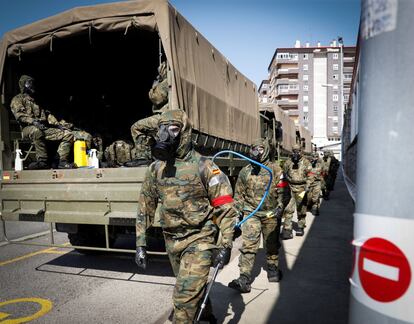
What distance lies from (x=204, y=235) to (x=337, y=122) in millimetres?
72270

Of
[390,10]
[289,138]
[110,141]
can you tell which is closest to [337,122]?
[289,138]

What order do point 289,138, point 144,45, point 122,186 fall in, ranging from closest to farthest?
point 122,186 → point 144,45 → point 289,138

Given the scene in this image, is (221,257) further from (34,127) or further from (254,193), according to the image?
(34,127)

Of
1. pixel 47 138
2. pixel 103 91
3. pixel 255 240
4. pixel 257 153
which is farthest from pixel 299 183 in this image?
pixel 47 138

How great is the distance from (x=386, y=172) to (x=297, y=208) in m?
6.69

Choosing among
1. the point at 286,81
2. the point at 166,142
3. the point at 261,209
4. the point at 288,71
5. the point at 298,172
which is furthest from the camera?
the point at 286,81

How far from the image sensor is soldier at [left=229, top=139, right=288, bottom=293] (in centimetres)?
428

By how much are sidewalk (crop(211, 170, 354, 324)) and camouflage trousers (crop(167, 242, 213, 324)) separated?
102 cm

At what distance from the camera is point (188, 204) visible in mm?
2777

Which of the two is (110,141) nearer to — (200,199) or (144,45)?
(144,45)

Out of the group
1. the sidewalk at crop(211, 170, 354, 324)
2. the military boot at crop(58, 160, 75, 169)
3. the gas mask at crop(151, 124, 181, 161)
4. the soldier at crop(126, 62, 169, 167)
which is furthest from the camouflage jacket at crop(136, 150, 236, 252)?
the military boot at crop(58, 160, 75, 169)

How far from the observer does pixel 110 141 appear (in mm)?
7668

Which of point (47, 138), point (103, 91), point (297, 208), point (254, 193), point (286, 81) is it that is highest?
point (286, 81)

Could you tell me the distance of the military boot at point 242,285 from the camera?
13.4ft
